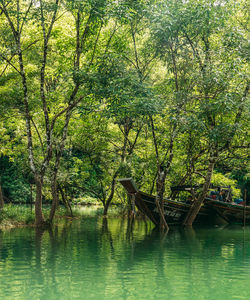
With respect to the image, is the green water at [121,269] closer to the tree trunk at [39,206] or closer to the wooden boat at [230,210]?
the tree trunk at [39,206]

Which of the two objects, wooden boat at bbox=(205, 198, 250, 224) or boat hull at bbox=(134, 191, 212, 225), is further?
wooden boat at bbox=(205, 198, 250, 224)

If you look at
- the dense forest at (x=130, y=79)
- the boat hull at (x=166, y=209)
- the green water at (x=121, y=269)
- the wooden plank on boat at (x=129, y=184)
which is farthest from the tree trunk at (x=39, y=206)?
the boat hull at (x=166, y=209)

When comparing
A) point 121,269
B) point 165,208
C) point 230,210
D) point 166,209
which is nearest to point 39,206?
point 165,208

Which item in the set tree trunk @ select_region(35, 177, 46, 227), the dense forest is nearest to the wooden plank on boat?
the dense forest

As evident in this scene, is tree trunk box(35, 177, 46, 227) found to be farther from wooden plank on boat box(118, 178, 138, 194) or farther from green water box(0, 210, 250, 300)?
wooden plank on boat box(118, 178, 138, 194)

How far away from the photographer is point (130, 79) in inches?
576

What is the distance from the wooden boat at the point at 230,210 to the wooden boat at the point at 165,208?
575 mm

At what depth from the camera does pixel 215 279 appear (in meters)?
8.45

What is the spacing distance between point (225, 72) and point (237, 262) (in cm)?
715

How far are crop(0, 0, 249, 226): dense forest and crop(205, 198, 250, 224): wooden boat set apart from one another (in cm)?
206

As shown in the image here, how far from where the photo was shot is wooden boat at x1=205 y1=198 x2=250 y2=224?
24395mm

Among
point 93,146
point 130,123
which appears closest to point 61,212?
point 93,146

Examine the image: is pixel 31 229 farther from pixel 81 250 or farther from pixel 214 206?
Answer: pixel 214 206

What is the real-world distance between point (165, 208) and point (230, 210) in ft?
18.8
